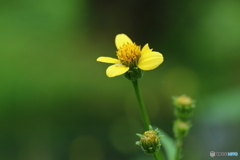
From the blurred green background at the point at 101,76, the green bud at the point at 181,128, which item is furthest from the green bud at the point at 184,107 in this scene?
the blurred green background at the point at 101,76

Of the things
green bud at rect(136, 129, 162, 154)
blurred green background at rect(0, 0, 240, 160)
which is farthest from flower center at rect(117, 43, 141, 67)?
blurred green background at rect(0, 0, 240, 160)

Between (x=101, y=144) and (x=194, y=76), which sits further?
(x=194, y=76)

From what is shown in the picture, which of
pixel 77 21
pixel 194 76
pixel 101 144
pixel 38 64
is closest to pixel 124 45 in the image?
pixel 101 144

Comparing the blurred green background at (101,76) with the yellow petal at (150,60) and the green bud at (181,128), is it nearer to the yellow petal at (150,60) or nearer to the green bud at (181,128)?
the green bud at (181,128)

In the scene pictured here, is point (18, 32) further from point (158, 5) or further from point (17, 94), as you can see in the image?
point (158, 5)

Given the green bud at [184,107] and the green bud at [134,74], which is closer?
the green bud at [134,74]

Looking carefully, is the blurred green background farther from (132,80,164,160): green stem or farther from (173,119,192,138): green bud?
(132,80,164,160): green stem

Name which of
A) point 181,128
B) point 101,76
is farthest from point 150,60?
point 101,76
